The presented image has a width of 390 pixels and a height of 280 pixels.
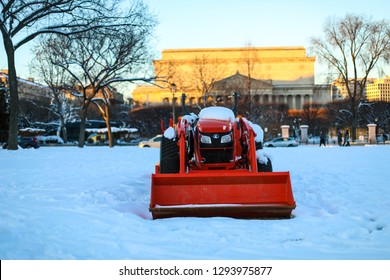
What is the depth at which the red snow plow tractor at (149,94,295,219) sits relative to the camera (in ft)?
20.7

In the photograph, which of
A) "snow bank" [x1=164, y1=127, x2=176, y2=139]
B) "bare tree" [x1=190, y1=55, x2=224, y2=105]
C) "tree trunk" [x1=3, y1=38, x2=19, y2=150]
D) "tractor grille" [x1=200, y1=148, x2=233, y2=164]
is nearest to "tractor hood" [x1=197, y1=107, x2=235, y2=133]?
"tractor grille" [x1=200, y1=148, x2=233, y2=164]

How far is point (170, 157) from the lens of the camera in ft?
26.1

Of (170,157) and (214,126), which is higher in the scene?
(214,126)

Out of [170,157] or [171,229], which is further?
[170,157]

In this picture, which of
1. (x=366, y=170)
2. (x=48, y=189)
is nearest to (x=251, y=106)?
(x=366, y=170)

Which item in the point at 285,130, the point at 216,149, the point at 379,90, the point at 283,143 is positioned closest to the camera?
the point at 216,149

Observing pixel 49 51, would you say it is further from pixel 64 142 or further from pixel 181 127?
pixel 181 127

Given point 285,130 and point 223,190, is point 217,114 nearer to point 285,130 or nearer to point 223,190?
point 223,190

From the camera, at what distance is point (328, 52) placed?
4306 cm

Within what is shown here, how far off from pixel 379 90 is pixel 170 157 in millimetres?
54656

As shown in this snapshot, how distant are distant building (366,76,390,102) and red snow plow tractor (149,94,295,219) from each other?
40244mm

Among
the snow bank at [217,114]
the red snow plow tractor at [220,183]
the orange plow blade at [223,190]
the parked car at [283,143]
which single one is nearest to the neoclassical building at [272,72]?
the parked car at [283,143]

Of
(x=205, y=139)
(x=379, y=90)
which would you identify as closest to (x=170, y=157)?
(x=205, y=139)

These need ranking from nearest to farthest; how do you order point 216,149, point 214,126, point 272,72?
1. point 214,126
2. point 216,149
3. point 272,72
